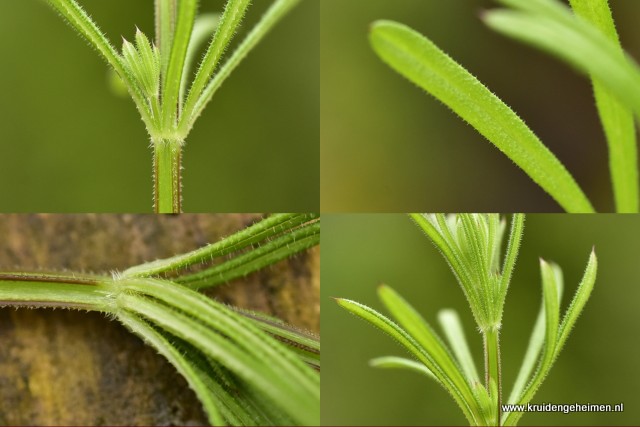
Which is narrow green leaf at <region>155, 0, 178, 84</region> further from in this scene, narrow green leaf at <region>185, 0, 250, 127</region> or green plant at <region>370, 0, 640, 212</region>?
green plant at <region>370, 0, 640, 212</region>

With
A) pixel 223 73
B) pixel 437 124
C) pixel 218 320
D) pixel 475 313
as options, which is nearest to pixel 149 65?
pixel 223 73

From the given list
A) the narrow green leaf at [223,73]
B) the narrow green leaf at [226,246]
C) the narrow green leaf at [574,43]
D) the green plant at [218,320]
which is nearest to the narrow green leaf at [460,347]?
the green plant at [218,320]

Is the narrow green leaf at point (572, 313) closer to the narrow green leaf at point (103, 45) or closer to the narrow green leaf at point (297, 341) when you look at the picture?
the narrow green leaf at point (297, 341)

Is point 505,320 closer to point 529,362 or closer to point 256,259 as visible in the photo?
point 529,362

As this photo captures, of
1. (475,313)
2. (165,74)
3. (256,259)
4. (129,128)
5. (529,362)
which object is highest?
(129,128)

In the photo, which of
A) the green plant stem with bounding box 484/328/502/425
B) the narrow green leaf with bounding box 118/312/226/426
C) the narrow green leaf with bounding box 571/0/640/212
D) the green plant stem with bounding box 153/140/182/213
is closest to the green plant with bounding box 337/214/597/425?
the green plant stem with bounding box 484/328/502/425

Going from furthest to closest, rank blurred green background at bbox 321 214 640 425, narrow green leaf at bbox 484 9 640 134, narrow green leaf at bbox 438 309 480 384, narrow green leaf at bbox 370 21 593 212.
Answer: blurred green background at bbox 321 214 640 425
narrow green leaf at bbox 438 309 480 384
narrow green leaf at bbox 370 21 593 212
narrow green leaf at bbox 484 9 640 134
